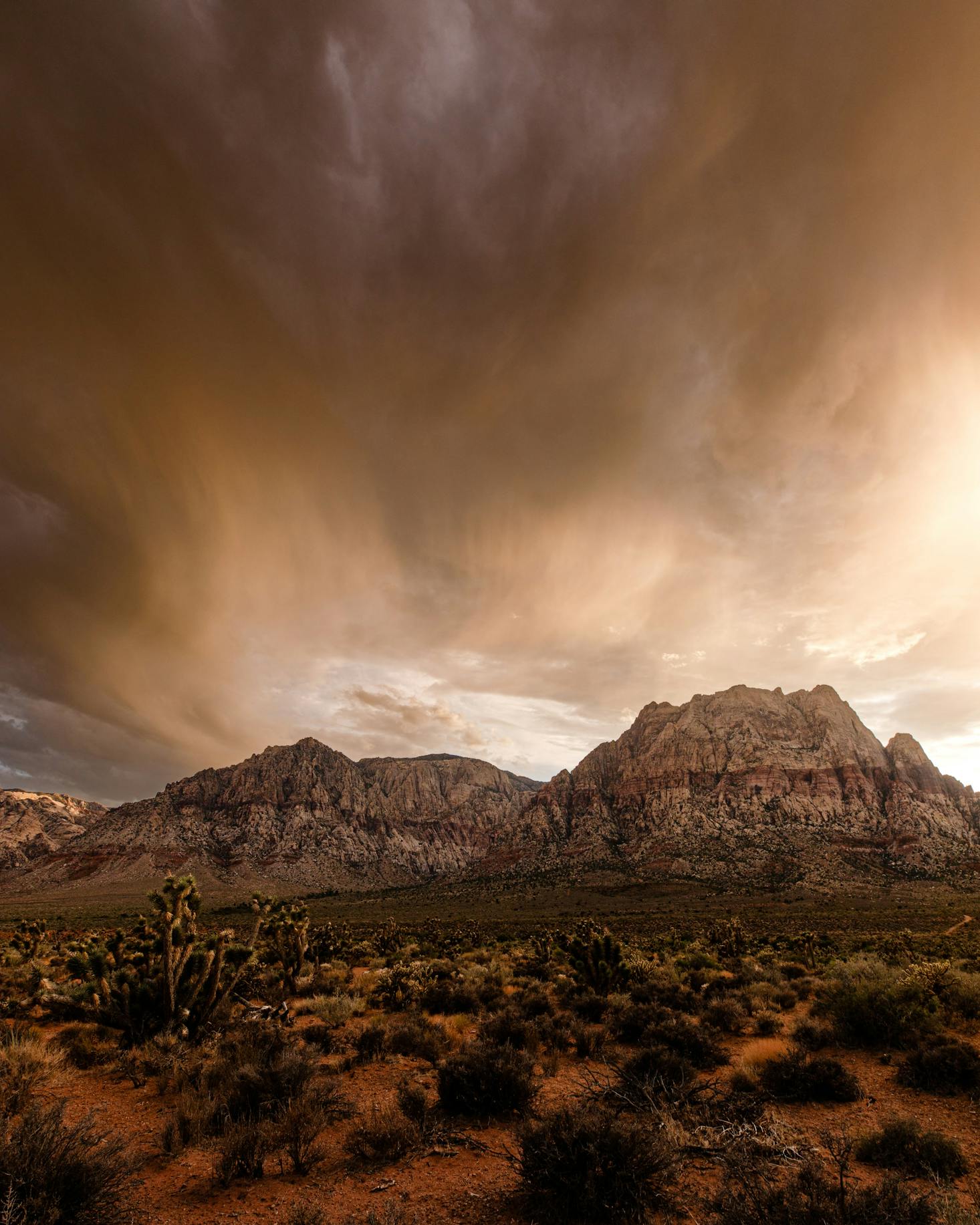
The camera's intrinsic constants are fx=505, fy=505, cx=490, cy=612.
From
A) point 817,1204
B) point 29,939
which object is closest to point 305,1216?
point 817,1204

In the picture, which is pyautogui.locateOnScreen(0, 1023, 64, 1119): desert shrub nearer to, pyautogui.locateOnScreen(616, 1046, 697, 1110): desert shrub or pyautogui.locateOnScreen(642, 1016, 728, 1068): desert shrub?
pyautogui.locateOnScreen(616, 1046, 697, 1110): desert shrub

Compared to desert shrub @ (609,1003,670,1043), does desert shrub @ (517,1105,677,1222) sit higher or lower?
higher

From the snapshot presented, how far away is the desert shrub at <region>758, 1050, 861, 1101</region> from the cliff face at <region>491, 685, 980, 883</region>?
88.8 m

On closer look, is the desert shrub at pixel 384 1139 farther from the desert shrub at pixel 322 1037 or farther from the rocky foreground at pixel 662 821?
the rocky foreground at pixel 662 821

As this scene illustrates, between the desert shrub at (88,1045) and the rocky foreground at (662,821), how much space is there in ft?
307

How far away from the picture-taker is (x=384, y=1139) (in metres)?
7.27

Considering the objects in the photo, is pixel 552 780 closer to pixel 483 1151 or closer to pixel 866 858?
pixel 866 858

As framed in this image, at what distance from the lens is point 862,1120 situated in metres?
8.19

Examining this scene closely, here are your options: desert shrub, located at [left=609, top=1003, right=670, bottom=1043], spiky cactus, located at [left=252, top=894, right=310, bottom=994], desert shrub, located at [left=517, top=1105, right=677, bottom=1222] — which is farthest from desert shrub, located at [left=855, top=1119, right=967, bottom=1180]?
spiky cactus, located at [left=252, top=894, right=310, bottom=994]

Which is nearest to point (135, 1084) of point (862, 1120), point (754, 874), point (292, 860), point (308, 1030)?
point (308, 1030)

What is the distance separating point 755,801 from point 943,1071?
135194mm

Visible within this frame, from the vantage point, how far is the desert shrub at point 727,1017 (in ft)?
43.8

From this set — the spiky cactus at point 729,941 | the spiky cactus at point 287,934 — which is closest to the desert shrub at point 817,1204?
the spiky cactus at point 287,934

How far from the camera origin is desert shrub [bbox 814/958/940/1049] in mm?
11688
